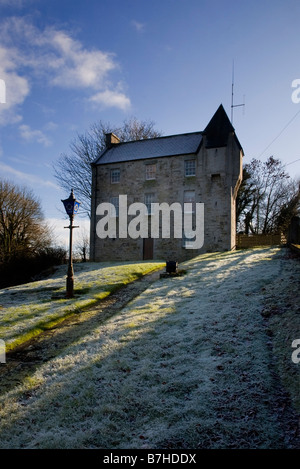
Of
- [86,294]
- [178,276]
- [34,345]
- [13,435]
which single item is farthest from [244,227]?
[13,435]

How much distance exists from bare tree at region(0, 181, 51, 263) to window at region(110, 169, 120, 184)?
11.3 m

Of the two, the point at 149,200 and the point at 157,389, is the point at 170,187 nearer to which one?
the point at 149,200

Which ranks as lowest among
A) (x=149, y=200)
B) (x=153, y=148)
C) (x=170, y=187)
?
(x=149, y=200)

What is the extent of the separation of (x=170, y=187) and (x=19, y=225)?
735 inches

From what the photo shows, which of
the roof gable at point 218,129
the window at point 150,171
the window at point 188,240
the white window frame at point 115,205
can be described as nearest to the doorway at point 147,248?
the window at point 188,240

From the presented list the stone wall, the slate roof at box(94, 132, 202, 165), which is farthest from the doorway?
the slate roof at box(94, 132, 202, 165)

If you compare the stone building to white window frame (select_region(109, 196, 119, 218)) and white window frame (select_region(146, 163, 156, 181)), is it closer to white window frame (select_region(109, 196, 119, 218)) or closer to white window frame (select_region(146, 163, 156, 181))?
white window frame (select_region(146, 163, 156, 181))

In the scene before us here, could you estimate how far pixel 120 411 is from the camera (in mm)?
4094

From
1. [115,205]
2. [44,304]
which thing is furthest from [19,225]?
[44,304]

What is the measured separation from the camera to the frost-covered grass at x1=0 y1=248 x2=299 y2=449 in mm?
3564

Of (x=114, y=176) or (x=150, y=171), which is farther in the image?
(x=114, y=176)

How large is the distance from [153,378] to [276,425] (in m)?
2.11

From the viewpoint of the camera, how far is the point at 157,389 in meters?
4.52
